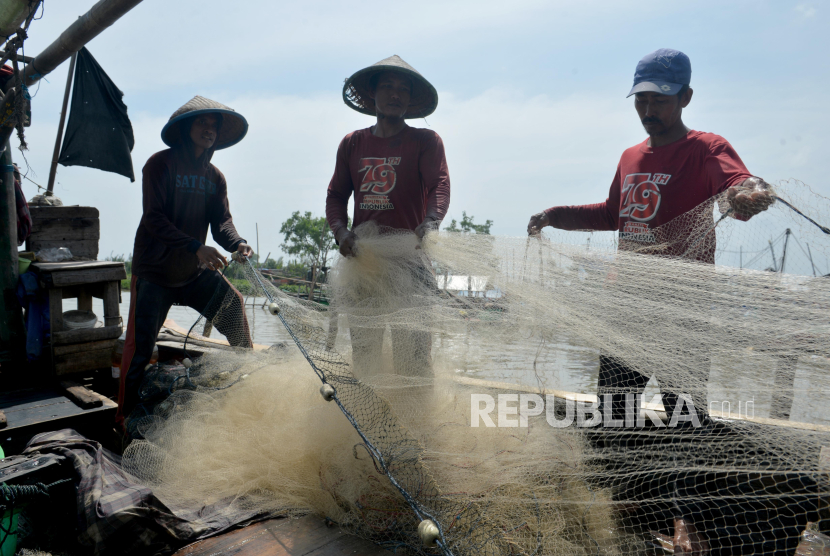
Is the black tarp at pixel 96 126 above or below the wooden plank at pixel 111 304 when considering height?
above

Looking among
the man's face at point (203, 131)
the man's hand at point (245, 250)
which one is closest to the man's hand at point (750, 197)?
the man's hand at point (245, 250)

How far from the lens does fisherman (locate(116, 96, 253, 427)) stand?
3.36m

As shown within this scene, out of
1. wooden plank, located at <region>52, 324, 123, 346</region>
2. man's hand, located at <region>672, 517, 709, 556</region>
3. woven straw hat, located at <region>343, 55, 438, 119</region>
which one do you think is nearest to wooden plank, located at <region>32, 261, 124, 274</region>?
wooden plank, located at <region>52, 324, 123, 346</region>

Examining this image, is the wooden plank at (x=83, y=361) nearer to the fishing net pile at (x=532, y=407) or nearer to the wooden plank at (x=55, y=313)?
the wooden plank at (x=55, y=313)

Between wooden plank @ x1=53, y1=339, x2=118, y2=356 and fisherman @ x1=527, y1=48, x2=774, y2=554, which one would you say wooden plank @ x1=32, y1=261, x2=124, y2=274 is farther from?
fisherman @ x1=527, y1=48, x2=774, y2=554

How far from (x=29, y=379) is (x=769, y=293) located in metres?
5.20

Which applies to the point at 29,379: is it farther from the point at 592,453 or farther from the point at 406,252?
the point at 592,453

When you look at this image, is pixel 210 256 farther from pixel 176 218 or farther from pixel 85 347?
pixel 85 347

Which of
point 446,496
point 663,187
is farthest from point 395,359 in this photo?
point 663,187

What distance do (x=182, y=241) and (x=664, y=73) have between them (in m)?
3.11

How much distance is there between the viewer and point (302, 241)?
4512 cm

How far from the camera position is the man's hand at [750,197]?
2094 millimetres

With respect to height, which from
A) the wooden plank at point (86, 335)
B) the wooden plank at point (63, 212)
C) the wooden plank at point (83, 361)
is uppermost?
the wooden plank at point (63, 212)

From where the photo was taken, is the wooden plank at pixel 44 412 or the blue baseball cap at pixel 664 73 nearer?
the blue baseball cap at pixel 664 73
